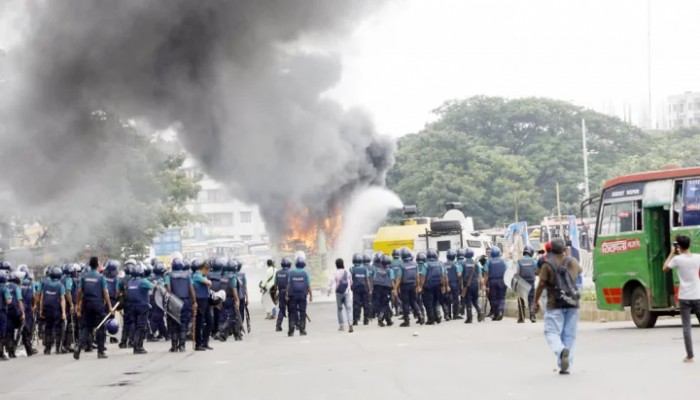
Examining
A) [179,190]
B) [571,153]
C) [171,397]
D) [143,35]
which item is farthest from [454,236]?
[571,153]

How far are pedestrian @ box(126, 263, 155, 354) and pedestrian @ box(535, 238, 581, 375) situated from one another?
910 cm

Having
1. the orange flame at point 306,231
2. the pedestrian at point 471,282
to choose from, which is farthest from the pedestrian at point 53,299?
the orange flame at point 306,231

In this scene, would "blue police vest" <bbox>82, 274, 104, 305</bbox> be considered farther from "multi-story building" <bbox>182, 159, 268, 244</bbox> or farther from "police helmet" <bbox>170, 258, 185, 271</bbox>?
"multi-story building" <bbox>182, 159, 268, 244</bbox>

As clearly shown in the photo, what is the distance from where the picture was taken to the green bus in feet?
60.6

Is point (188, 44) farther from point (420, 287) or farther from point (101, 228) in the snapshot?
point (420, 287)

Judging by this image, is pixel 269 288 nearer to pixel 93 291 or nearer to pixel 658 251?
pixel 93 291

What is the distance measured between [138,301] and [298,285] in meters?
4.06

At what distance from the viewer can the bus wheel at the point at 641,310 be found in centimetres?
1905

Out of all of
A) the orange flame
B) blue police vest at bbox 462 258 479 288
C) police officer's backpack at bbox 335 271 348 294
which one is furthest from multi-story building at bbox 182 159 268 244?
police officer's backpack at bbox 335 271 348 294

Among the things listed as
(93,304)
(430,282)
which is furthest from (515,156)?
(93,304)

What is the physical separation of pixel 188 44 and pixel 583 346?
21.8 metres

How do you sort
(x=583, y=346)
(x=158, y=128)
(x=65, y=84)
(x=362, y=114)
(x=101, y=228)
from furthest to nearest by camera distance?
(x=362, y=114) → (x=101, y=228) → (x=158, y=128) → (x=65, y=84) → (x=583, y=346)

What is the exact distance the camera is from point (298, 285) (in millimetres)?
22766

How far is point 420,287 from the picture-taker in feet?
83.0
